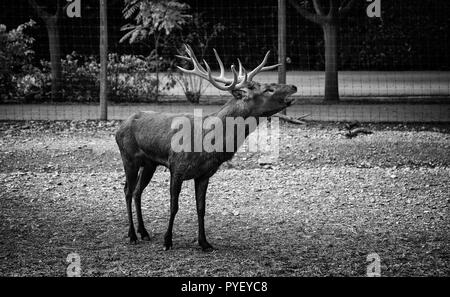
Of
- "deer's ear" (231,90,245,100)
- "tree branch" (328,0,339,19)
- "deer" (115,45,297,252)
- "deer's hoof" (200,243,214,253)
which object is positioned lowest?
"deer's hoof" (200,243,214,253)

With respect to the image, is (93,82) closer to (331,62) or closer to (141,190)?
(331,62)

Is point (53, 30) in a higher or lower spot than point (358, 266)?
higher

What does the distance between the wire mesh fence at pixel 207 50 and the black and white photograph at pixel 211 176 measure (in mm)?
97

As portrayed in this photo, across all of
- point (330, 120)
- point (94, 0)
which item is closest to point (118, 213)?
point (330, 120)

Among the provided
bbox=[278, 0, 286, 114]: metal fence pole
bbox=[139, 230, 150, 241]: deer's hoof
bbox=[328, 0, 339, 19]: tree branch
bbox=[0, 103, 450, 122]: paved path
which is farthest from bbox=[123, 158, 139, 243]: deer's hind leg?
bbox=[328, 0, 339, 19]: tree branch

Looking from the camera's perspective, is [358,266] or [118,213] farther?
[118,213]

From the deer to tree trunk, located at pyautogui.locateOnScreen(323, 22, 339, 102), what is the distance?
1074 centimetres

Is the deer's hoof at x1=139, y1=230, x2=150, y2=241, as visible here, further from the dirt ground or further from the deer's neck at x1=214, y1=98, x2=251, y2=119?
the deer's neck at x1=214, y1=98, x2=251, y2=119

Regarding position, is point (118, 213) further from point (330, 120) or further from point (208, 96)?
point (208, 96)

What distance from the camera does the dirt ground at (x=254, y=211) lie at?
5.87 m

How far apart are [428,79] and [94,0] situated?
36.0 ft

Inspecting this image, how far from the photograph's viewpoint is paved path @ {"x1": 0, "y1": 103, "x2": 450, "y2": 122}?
14.3 meters

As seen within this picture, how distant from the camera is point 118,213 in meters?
7.59

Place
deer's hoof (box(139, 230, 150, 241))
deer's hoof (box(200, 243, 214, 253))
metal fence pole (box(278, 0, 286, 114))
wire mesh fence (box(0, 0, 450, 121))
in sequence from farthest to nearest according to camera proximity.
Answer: wire mesh fence (box(0, 0, 450, 121))
metal fence pole (box(278, 0, 286, 114))
deer's hoof (box(139, 230, 150, 241))
deer's hoof (box(200, 243, 214, 253))
